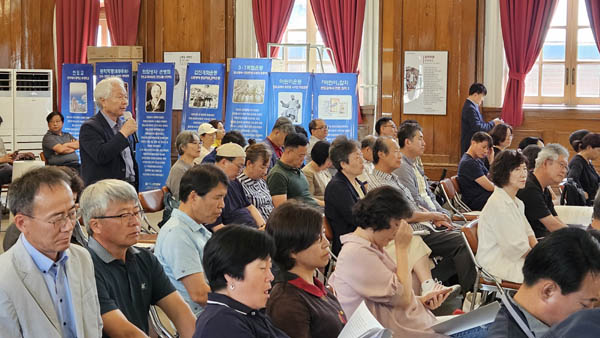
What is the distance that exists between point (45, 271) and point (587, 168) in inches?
232

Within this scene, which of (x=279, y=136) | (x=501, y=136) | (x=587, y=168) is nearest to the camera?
(x=587, y=168)

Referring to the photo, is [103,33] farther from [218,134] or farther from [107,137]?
[107,137]

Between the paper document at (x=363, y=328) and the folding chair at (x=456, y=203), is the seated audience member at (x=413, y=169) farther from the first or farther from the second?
the paper document at (x=363, y=328)

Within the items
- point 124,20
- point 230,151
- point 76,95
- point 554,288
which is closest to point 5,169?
point 76,95

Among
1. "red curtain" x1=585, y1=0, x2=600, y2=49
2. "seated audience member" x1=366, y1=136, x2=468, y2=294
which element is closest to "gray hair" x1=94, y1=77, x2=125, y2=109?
"seated audience member" x1=366, y1=136, x2=468, y2=294

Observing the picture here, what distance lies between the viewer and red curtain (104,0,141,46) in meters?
11.3

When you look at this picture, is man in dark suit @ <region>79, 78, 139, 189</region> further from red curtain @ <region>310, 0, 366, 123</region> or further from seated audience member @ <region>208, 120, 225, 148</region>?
red curtain @ <region>310, 0, 366, 123</region>

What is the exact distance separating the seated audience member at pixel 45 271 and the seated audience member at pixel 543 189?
11.5 ft

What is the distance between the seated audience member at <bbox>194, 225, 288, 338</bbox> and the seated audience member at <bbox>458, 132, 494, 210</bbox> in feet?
15.8

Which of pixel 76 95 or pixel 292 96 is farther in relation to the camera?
pixel 76 95

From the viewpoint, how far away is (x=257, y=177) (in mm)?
5223

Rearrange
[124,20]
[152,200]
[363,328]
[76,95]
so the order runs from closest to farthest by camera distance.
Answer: [363,328] < [152,200] < [76,95] < [124,20]

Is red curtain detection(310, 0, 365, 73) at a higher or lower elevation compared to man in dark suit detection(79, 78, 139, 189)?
higher

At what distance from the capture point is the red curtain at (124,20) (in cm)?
1133
